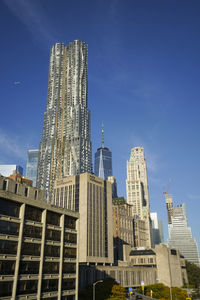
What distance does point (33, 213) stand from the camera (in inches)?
2958

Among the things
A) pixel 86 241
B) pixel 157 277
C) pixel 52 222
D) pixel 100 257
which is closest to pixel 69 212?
pixel 52 222

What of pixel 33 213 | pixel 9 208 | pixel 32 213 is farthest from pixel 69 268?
pixel 9 208

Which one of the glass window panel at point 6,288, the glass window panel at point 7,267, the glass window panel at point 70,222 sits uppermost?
the glass window panel at point 70,222

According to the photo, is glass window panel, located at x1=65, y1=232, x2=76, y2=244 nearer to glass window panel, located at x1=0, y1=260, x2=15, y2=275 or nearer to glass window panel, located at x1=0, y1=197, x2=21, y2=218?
glass window panel, located at x1=0, y1=197, x2=21, y2=218

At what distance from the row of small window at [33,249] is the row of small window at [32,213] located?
6434 millimetres

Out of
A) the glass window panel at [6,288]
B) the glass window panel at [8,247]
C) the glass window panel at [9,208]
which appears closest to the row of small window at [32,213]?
the glass window panel at [9,208]

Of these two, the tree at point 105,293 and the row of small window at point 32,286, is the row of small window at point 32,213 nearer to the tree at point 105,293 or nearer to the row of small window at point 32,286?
the row of small window at point 32,286

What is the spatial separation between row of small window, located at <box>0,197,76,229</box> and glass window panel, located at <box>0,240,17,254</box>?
6430 millimetres

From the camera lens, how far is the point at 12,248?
65.8m

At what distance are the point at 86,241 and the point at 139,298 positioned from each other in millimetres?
36264

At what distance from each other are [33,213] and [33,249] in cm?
895

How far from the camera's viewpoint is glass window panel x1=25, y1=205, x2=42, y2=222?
73106mm

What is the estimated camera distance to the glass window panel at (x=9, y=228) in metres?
65.0

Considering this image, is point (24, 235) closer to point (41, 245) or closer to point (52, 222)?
point (41, 245)
